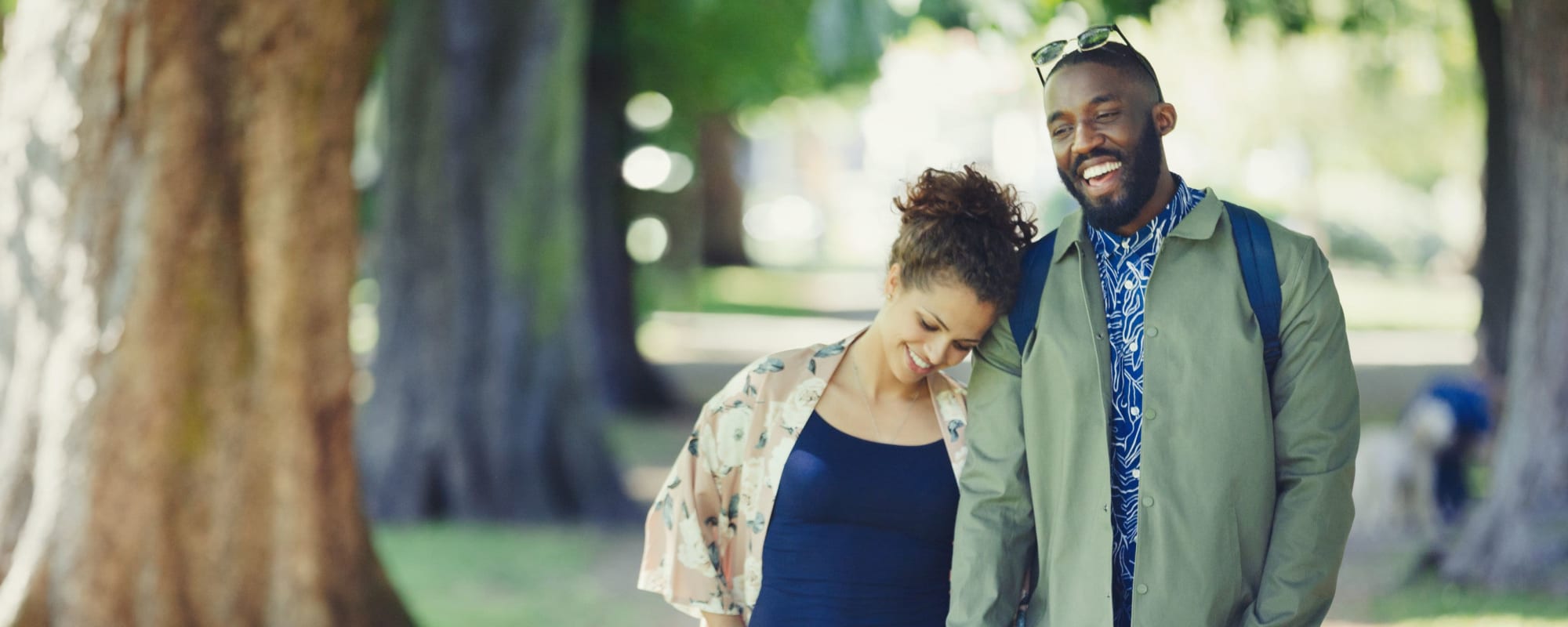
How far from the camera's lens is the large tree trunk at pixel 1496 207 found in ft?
36.5

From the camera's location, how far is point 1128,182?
122 inches

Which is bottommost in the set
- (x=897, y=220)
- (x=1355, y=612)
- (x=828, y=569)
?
(x=1355, y=612)

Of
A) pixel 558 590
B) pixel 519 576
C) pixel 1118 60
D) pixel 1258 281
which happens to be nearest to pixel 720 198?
pixel 519 576

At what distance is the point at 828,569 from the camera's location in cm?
331

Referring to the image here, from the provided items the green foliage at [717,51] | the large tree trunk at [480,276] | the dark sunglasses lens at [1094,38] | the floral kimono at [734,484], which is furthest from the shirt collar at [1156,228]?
the green foliage at [717,51]

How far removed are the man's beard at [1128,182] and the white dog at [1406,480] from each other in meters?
7.47

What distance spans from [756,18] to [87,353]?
11.7 meters

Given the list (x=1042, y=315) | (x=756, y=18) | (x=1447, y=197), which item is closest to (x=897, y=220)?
(x=1042, y=315)

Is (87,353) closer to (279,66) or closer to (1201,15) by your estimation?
(279,66)

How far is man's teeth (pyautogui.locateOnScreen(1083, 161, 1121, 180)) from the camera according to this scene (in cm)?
308

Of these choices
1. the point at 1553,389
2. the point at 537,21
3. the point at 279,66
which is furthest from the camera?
the point at 537,21

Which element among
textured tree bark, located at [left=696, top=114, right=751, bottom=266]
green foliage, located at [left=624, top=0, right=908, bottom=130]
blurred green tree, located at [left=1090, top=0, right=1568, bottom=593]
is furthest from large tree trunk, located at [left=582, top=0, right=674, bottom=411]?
textured tree bark, located at [left=696, top=114, right=751, bottom=266]

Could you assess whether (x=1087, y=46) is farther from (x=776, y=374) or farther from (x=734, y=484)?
(x=734, y=484)

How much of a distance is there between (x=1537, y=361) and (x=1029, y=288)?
5.38 m
